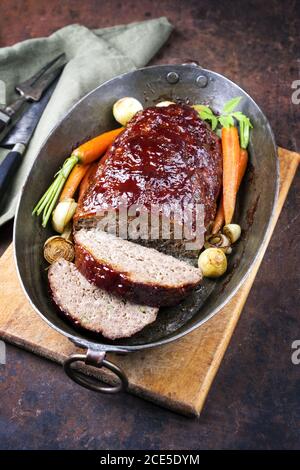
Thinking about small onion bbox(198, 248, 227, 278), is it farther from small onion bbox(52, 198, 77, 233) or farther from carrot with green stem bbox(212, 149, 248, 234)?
small onion bbox(52, 198, 77, 233)

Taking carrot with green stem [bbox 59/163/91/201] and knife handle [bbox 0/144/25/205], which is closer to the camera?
carrot with green stem [bbox 59/163/91/201]

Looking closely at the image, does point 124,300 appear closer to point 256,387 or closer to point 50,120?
point 256,387

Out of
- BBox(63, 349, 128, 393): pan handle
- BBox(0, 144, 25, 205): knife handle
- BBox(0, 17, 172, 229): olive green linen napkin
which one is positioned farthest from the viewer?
BBox(0, 17, 172, 229): olive green linen napkin

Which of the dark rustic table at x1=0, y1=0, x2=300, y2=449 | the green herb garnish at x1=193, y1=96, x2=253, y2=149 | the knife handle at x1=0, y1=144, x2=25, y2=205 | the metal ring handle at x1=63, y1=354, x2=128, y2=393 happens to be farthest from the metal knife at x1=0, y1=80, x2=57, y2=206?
the metal ring handle at x1=63, y1=354, x2=128, y2=393

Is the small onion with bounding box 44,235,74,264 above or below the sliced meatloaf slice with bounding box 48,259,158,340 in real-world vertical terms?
above

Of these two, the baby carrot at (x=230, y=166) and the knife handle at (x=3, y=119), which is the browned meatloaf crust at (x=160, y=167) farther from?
the knife handle at (x=3, y=119)
